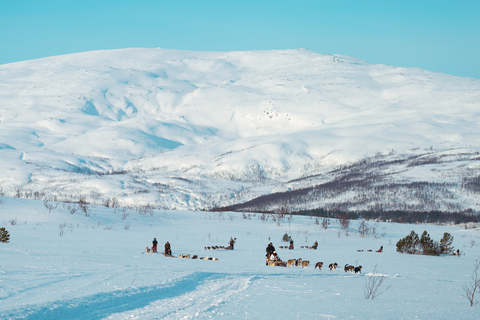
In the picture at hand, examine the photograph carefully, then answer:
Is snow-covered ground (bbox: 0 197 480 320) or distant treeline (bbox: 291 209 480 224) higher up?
distant treeline (bbox: 291 209 480 224)

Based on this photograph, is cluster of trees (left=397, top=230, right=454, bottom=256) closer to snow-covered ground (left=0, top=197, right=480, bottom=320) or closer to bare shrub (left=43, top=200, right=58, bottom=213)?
snow-covered ground (left=0, top=197, right=480, bottom=320)

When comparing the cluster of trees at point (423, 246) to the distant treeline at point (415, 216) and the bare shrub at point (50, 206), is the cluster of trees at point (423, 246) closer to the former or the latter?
the bare shrub at point (50, 206)

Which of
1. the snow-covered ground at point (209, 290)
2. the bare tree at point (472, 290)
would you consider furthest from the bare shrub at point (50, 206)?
the bare tree at point (472, 290)

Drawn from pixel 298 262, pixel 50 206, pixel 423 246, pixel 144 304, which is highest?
pixel 50 206

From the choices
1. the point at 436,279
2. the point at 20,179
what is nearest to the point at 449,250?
the point at 436,279

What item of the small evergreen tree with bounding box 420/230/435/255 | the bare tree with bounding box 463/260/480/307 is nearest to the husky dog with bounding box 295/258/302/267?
the bare tree with bounding box 463/260/480/307

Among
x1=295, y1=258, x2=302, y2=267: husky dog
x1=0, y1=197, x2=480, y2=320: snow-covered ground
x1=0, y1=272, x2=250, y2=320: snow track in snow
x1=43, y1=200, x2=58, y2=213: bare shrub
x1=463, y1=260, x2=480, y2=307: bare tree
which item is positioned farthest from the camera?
x1=43, y1=200, x2=58, y2=213: bare shrub

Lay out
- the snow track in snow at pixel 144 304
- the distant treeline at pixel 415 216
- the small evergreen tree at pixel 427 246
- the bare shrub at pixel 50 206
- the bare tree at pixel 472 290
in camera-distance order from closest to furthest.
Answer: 1. the snow track in snow at pixel 144 304
2. the bare tree at pixel 472 290
3. the small evergreen tree at pixel 427 246
4. the bare shrub at pixel 50 206
5. the distant treeline at pixel 415 216

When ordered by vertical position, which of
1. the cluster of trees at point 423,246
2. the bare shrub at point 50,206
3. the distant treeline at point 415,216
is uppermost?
the distant treeline at point 415,216

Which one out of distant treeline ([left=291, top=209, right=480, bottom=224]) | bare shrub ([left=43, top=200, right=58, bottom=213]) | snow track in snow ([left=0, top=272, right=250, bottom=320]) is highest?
distant treeline ([left=291, top=209, right=480, bottom=224])

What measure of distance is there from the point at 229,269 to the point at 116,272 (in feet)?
16.7

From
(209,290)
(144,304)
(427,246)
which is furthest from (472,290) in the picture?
(427,246)

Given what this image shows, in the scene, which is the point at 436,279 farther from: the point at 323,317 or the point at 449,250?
the point at 449,250

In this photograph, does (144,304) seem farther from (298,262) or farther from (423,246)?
(423,246)
